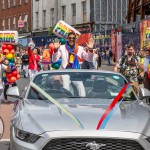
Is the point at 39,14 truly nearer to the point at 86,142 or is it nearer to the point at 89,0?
the point at 89,0

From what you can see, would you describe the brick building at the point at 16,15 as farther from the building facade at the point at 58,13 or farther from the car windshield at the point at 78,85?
the car windshield at the point at 78,85

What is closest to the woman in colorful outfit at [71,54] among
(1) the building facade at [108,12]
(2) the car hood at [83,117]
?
(2) the car hood at [83,117]

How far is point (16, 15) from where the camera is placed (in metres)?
70.2

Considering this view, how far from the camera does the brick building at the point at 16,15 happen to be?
67875 mm

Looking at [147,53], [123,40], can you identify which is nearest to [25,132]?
[147,53]

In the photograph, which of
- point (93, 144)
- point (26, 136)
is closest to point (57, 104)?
point (26, 136)

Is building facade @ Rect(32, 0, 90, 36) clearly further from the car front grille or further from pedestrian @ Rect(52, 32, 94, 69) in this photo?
the car front grille

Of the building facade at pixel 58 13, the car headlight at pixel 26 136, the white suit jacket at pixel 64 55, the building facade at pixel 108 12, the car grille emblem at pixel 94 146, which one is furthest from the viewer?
the building facade at pixel 58 13

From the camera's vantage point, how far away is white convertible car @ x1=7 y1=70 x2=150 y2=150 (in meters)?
5.77

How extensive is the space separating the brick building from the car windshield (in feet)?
185

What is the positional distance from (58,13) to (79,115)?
178 feet

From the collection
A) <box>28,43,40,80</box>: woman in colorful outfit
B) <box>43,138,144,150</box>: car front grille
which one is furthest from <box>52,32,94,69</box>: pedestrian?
<box>28,43,40,80</box>: woman in colorful outfit

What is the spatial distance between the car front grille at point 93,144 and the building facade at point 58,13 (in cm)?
4801

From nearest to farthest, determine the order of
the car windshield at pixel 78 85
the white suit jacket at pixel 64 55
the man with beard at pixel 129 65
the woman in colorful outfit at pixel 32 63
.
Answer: the car windshield at pixel 78 85 < the white suit jacket at pixel 64 55 < the man with beard at pixel 129 65 < the woman in colorful outfit at pixel 32 63
